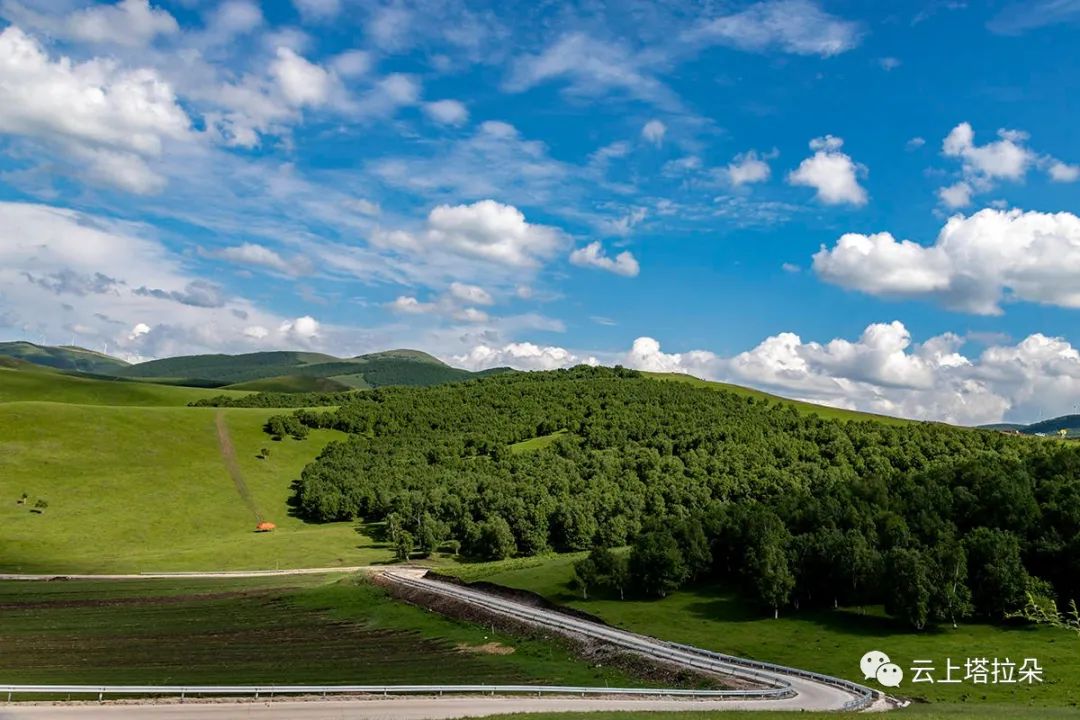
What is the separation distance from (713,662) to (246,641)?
4361 centimetres

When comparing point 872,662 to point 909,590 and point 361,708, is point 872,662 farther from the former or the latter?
point 361,708

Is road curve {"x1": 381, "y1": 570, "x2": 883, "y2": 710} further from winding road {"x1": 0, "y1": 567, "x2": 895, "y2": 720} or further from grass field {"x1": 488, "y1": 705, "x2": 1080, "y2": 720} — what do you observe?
grass field {"x1": 488, "y1": 705, "x2": 1080, "y2": 720}

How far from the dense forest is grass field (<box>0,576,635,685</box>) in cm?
2866

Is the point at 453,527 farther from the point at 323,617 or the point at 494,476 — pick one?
the point at 323,617

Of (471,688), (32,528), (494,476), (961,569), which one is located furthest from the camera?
(494,476)

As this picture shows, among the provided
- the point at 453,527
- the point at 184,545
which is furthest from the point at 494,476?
the point at 184,545

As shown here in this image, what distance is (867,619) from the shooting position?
7850 cm

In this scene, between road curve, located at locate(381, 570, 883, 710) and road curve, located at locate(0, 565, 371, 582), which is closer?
road curve, located at locate(381, 570, 883, 710)

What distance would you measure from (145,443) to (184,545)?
51546mm

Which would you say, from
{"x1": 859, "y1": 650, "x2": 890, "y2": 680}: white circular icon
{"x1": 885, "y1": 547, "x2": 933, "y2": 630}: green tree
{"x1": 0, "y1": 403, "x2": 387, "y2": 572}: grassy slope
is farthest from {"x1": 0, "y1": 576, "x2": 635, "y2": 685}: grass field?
{"x1": 885, "y1": 547, "x2": 933, "y2": 630}: green tree

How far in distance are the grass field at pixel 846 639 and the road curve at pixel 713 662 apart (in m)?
4.03

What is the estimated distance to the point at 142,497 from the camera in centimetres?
Answer: 15200

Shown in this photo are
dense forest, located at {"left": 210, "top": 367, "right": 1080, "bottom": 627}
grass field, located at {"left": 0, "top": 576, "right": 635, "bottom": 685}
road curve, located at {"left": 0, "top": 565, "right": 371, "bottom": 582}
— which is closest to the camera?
grass field, located at {"left": 0, "top": 576, "right": 635, "bottom": 685}

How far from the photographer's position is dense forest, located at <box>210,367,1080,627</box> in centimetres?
8125
